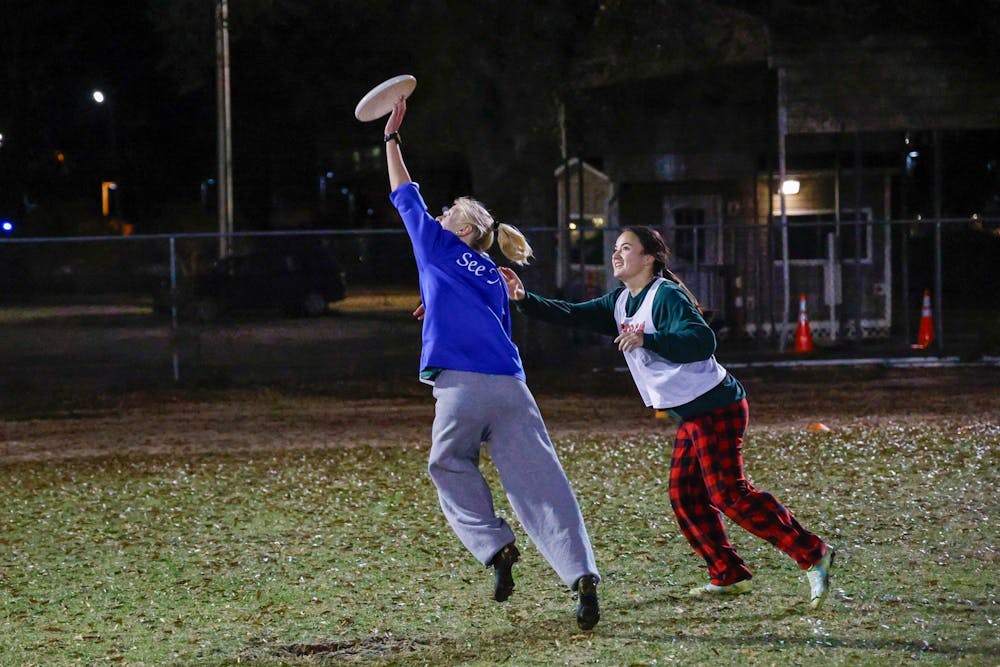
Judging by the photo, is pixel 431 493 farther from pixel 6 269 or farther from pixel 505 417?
pixel 6 269

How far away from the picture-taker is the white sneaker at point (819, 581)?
20.2 feet

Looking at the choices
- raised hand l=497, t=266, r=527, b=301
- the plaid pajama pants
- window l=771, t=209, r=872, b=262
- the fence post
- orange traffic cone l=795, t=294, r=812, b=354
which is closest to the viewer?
raised hand l=497, t=266, r=527, b=301

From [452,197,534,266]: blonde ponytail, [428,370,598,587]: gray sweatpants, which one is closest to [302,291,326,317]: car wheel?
[452,197,534,266]: blonde ponytail

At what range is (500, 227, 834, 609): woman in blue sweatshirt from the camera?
A: 6.00 m

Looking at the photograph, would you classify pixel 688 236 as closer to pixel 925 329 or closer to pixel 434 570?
pixel 925 329

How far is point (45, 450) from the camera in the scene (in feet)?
42.5

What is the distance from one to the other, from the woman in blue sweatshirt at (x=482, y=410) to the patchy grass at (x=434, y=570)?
404 millimetres

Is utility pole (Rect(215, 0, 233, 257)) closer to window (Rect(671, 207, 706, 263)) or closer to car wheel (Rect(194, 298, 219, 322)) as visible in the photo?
car wheel (Rect(194, 298, 219, 322))

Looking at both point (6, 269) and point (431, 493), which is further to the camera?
point (6, 269)

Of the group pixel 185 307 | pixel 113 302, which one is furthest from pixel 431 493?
pixel 113 302

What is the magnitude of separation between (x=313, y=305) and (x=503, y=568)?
45.2 feet

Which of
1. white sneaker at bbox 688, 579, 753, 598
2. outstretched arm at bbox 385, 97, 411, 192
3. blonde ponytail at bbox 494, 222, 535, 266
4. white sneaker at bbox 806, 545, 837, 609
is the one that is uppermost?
outstretched arm at bbox 385, 97, 411, 192

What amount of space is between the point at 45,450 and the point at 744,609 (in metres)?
8.54

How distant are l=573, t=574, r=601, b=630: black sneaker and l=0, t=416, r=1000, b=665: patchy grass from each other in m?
0.12
